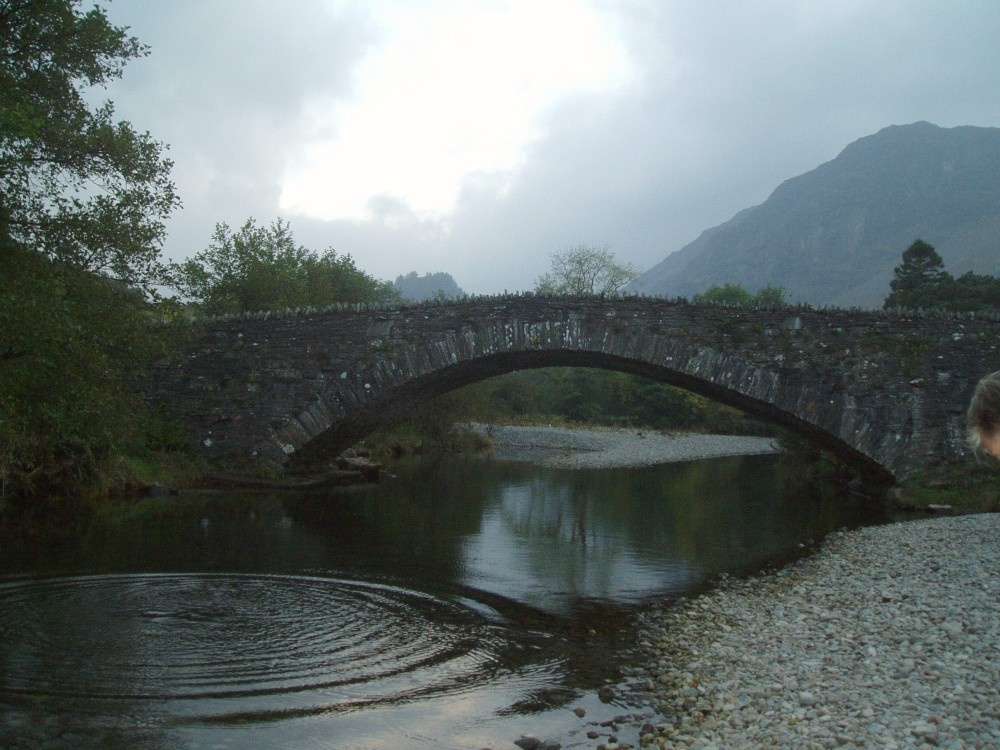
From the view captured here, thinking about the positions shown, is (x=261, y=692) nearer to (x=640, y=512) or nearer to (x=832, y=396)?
(x=640, y=512)

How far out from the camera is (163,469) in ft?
57.4

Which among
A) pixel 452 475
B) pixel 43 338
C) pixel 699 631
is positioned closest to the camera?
pixel 699 631

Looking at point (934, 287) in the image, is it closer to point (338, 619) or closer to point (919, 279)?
point (919, 279)

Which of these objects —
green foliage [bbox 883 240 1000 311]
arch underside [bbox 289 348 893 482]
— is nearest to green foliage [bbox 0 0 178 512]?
arch underside [bbox 289 348 893 482]

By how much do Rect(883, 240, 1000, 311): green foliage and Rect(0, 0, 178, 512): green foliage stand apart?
31526 mm

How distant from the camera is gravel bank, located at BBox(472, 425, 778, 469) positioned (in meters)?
32.2

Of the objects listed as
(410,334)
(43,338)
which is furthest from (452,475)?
(43,338)

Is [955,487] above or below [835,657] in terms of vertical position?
below

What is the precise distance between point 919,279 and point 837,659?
43223mm

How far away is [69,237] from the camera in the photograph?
37.7 ft

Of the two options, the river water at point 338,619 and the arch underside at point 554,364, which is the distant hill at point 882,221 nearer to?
the arch underside at point 554,364

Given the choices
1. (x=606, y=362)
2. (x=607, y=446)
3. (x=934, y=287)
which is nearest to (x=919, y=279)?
(x=934, y=287)

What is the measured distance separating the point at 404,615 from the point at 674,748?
3.69 m

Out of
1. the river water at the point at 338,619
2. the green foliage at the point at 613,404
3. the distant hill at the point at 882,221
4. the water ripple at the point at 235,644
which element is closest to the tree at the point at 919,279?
the green foliage at the point at 613,404
